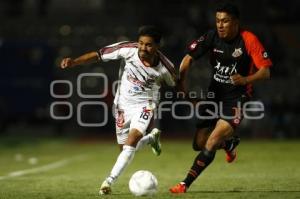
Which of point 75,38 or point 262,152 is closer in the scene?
point 262,152

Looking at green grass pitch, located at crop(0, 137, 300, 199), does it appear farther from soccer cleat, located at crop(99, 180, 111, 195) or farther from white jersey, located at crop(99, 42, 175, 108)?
white jersey, located at crop(99, 42, 175, 108)

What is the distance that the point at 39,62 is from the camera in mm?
27844

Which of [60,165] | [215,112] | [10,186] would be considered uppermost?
[215,112]

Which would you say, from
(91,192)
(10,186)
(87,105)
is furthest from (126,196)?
(87,105)

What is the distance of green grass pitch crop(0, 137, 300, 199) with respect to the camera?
9430mm

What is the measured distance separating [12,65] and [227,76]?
19937 millimetres

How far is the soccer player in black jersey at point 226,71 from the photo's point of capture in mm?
9203

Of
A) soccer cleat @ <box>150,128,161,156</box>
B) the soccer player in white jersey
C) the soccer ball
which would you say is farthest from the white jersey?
the soccer ball

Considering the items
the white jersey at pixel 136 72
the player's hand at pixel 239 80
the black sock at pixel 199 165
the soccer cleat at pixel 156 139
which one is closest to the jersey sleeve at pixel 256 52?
the player's hand at pixel 239 80

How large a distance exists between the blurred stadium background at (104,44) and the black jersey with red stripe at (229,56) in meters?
14.9

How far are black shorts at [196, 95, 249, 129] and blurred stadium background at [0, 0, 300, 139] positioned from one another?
47.9ft

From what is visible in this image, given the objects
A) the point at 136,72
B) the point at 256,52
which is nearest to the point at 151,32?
the point at 136,72

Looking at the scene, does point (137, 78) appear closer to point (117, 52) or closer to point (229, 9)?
point (117, 52)

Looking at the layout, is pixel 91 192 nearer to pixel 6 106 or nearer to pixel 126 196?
pixel 126 196
